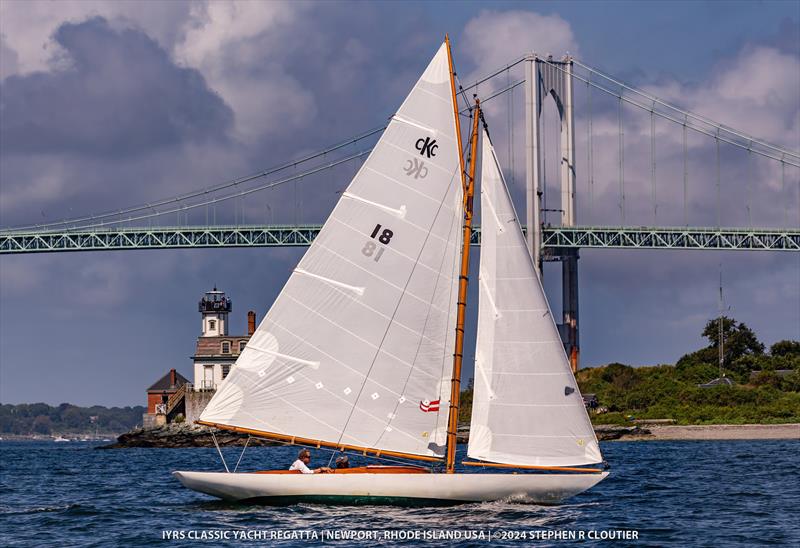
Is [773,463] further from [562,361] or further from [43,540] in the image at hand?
[43,540]

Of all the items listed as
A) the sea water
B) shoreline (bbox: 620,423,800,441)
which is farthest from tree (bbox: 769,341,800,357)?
the sea water

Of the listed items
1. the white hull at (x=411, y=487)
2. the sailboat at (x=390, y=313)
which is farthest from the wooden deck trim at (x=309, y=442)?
the white hull at (x=411, y=487)

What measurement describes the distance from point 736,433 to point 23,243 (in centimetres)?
6148

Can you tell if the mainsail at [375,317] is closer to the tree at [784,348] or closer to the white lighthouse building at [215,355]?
the white lighthouse building at [215,355]

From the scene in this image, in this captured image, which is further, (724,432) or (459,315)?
(724,432)

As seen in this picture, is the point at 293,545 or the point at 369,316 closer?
the point at 293,545

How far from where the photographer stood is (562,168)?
85.0m

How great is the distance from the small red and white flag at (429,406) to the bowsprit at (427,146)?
4069mm

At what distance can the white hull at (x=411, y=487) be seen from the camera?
68.9ft

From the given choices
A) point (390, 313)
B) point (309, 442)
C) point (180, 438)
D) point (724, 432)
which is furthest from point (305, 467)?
point (180, 438)

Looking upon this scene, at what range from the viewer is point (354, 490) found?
2119cm

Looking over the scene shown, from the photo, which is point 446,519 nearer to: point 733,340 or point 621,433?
Answer: point 621,433

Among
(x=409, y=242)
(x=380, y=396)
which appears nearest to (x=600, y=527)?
(x=380, y=396)

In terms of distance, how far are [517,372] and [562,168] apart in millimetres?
64615
